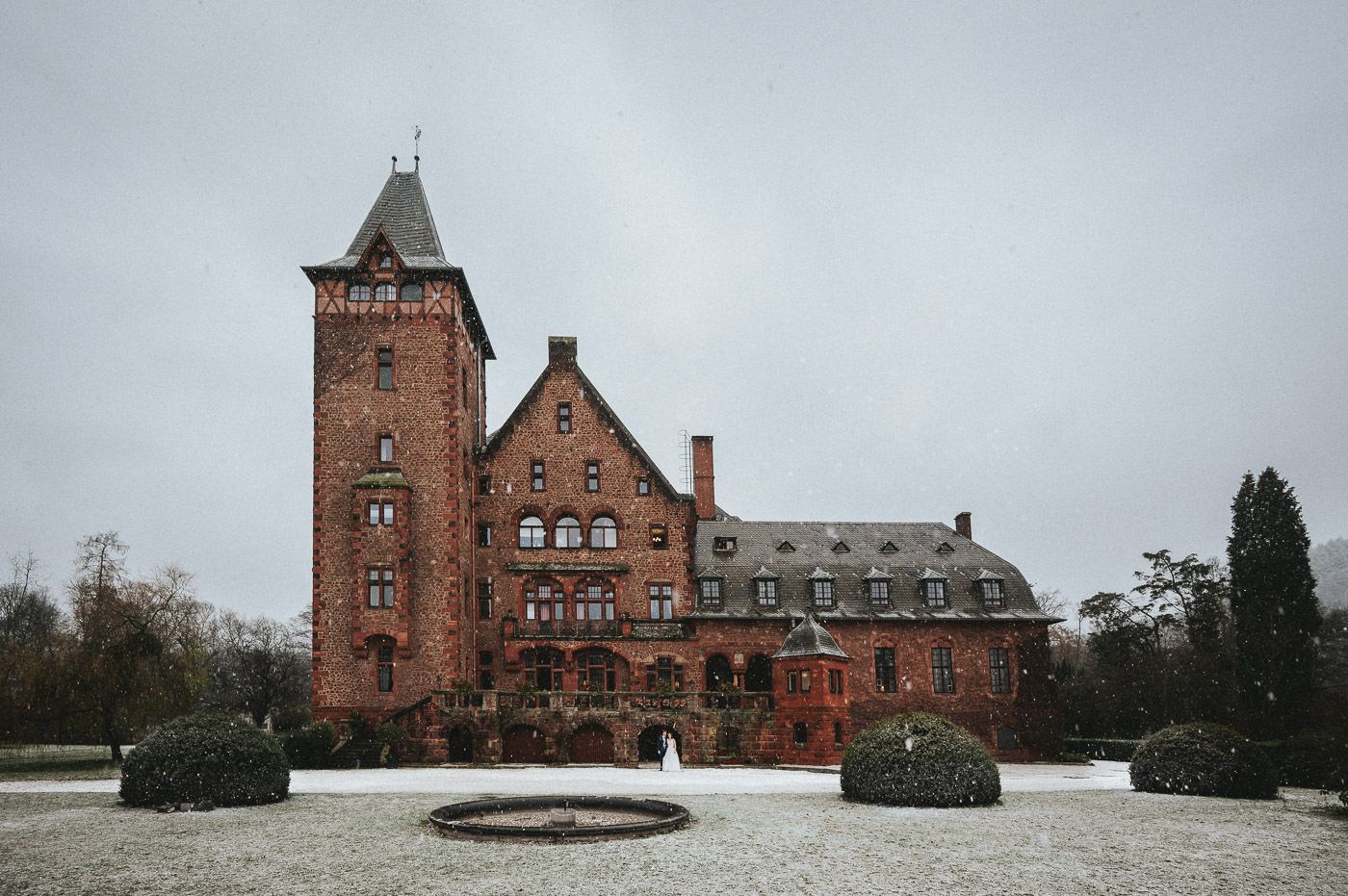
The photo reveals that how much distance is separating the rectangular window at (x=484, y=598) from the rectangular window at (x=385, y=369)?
9.21 meters

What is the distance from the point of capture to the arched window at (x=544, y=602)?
143 ft

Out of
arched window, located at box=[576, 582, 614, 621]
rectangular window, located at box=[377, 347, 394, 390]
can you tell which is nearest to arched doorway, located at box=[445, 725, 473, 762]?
arched window, located at box=[576, 582, 614, 621]

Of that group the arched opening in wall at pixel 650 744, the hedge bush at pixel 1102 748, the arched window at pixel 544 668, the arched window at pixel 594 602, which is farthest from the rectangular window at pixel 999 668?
the arched window at pixel 544 668

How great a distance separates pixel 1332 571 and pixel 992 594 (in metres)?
147

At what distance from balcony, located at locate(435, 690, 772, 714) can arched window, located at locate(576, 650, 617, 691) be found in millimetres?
4508

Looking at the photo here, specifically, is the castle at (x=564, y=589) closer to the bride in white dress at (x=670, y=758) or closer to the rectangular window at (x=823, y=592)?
the rectangular window at (x=823, y=592)

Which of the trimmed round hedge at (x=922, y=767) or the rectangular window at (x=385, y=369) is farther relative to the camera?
the rectangular window at (x=385, y=369)

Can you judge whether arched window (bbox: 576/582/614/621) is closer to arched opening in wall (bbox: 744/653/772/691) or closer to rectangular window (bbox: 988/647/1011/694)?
arched opening in wall (bbox: 744/653/772/691)

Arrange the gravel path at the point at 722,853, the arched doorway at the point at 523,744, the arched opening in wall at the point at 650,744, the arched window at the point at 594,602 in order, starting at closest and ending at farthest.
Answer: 1. the gravel path at the point at 722,853
2. the arched doorway at the point at 523,744
3. the arched opening in wall at the point at 650,744
4. the arched window at the point at 594,602

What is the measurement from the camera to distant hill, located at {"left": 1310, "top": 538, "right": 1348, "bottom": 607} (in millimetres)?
140938

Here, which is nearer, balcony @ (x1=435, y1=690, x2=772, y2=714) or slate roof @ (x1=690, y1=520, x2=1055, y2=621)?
balcony @ (x1=435, y1=690, x2=772, y2=714)

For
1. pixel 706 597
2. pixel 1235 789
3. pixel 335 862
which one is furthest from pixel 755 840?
pixel 706 597

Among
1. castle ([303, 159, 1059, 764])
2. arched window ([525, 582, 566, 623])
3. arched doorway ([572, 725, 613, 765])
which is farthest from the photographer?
arched window ([525, 582, 566, 623])

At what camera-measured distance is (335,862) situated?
14.3m
